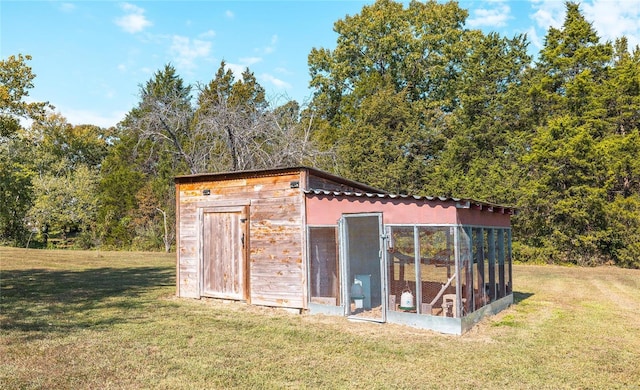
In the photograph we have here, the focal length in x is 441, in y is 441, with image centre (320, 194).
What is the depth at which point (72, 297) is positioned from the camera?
11.4m

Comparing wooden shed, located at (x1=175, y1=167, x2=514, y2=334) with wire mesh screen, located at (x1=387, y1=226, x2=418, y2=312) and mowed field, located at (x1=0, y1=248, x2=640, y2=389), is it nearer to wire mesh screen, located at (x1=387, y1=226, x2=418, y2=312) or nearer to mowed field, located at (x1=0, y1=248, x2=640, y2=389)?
wire mesh screen, located at (x1=387, y1=226, x2=418, y2=312)

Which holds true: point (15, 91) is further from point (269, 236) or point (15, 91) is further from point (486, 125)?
point (486, 125)

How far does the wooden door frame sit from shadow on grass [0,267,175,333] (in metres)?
1.52

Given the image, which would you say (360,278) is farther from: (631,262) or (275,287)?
(631,262)

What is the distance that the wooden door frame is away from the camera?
10.7 metres

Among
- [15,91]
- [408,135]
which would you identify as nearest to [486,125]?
[408,135]

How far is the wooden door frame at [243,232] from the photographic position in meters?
10.7

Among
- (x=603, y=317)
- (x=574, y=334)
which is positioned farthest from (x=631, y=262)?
(x=574, y=334)

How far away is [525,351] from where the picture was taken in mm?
6859

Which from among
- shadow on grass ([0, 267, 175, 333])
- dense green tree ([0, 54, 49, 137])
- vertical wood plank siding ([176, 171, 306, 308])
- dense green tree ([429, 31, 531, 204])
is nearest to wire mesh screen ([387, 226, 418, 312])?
vertical wood plank siding ([176, 171, 306, 308])

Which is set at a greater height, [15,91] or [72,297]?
[15,91]

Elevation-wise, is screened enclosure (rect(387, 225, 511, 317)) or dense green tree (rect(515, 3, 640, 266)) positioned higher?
dense green tree (rect(515, 3, 640, 266))

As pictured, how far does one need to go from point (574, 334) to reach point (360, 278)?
14.1 ft

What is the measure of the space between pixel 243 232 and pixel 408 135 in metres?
21.0
